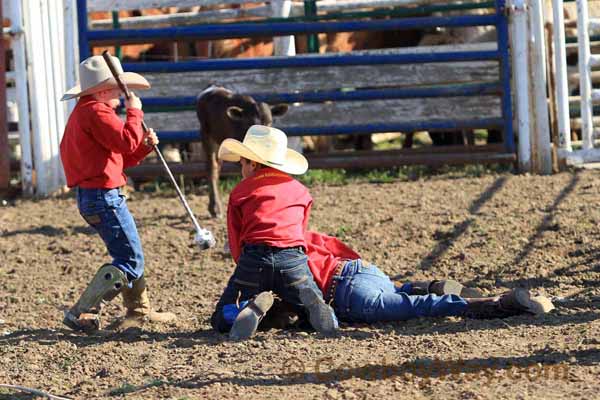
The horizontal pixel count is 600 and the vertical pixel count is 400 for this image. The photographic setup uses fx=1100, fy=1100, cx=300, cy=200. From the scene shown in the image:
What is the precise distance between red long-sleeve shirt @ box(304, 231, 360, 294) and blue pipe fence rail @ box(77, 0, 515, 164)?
4466 millimetres

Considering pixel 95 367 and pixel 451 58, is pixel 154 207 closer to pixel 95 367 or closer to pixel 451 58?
pixel 451 58

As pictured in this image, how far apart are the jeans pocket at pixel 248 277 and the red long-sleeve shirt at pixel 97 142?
0.85m

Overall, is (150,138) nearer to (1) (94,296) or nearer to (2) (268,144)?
(2) (268,144)

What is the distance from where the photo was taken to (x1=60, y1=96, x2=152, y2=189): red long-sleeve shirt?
567cm

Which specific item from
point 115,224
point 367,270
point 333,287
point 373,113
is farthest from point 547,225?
point 115,224

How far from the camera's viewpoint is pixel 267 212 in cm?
559

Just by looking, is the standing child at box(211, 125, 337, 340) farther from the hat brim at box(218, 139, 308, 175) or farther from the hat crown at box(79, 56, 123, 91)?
the hat crown at box(79, 56, 123, 91)

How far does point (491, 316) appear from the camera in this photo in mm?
5535

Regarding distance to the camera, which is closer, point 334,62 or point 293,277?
point 293,277

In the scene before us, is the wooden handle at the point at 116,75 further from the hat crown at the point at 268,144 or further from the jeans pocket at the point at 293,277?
the jeans pocket at the point at 293,277

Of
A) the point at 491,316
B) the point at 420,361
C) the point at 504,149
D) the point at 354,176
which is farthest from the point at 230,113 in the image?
the point at 420,361

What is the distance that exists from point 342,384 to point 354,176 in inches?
245

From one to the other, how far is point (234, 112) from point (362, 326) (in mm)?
3525

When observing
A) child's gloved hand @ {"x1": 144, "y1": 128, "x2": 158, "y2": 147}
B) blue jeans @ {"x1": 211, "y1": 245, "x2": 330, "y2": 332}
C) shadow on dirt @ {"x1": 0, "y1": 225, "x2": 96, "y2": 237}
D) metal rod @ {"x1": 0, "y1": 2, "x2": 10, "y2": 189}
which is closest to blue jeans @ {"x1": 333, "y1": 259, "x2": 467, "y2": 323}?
blue jeans @ {"x1": 211, "y1": 245, "x2": 330, "y2": 332}
